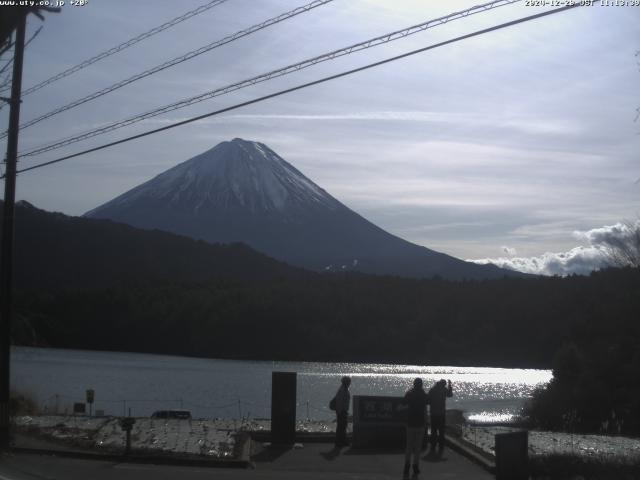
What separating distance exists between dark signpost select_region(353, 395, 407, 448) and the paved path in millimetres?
579

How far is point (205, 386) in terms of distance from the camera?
63531mm

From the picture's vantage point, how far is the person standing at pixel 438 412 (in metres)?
16.9

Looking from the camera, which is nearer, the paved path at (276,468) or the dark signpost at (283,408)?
the paved path at (276,468)

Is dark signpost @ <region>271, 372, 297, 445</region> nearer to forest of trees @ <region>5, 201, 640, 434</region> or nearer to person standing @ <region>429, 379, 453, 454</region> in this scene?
person standing @ <region>429, 379, 453, 454</region>

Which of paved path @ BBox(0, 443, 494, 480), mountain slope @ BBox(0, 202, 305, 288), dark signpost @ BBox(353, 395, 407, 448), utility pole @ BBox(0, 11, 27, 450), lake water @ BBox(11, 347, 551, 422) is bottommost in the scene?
lake water @ BBox(11, 347, 551, 422)

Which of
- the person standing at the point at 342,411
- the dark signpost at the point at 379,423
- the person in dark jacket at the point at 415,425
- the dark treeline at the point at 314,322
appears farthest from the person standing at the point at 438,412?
the dark treeline at the point at 314,322

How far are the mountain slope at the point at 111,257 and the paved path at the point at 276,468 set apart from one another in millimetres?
117659

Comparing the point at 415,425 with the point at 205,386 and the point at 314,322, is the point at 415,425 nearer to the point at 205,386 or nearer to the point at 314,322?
the point at 205,386

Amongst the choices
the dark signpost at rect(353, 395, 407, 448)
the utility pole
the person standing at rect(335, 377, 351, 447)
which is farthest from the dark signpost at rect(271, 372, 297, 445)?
the utility pole

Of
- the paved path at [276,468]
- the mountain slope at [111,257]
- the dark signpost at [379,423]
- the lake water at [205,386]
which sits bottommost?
the lake water at [205,386]

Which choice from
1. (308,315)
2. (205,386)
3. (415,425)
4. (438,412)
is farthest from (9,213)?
(308,315)

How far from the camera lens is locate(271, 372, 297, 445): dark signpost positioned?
17797mm

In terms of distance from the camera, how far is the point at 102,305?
114 m

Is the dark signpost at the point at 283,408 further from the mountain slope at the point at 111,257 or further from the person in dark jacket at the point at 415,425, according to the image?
the mountain slope at the point at 111,257
